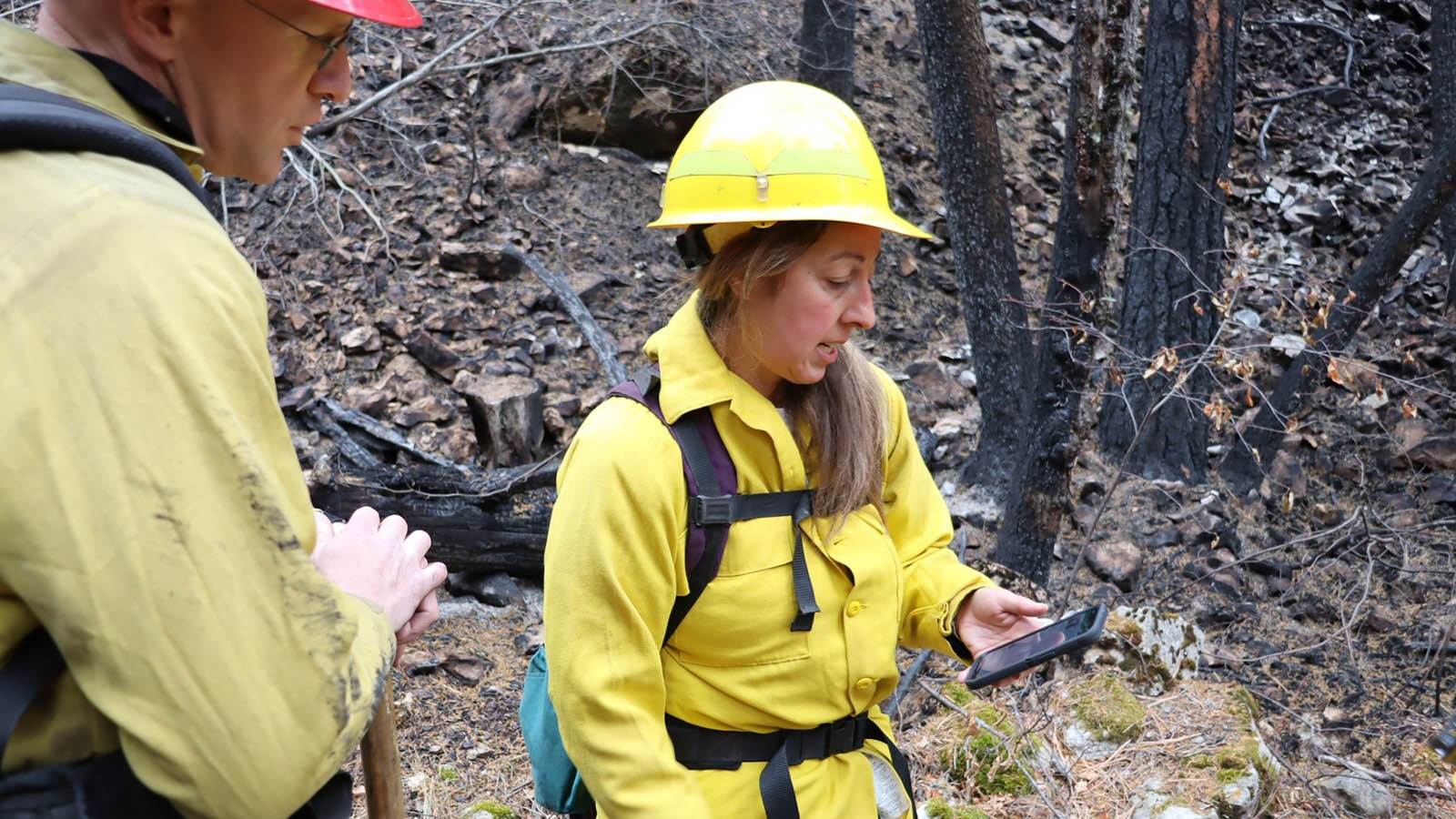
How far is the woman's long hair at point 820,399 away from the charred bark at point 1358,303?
17.0 ft

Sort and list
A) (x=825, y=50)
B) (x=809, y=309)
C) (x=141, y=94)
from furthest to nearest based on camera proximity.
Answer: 1. (x=825, y=50)
2. (x=809, y=309)
3. (x=141, y=94)

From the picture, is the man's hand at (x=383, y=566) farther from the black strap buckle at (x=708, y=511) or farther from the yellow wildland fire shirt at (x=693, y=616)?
the black strap buckle at (x=708, y=511)

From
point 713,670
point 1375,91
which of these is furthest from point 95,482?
point 1375,91

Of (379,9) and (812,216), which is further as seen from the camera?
(812,216)

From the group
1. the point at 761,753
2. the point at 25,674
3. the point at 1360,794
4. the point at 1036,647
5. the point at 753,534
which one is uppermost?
the point at 25,674

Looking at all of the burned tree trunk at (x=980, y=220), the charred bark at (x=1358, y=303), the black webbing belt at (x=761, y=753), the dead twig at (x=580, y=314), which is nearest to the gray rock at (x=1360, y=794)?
the burned tree trunk at (x=980, y=220)

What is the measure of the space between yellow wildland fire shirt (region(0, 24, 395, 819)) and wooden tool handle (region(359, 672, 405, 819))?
70 cm

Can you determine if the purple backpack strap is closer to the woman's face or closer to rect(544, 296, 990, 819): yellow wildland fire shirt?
rect(544, 296, 990, 819): yellow wildland fire shirt

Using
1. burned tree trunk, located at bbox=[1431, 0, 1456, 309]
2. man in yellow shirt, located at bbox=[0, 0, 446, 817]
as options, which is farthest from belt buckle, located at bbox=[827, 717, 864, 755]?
burned tree trunk, located at bbox=[1431, 0, 1456, 309]

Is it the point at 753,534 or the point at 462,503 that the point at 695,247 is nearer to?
the point at 753,534

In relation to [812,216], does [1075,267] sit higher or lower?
lower

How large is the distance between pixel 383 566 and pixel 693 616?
73 centimetres

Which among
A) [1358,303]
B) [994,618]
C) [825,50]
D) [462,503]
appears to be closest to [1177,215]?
[1358,303]

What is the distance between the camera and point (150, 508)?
1.04 m
